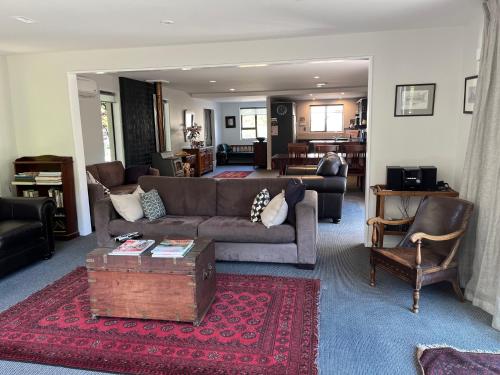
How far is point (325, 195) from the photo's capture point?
5.51 meters

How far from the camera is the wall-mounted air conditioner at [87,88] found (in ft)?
20.0

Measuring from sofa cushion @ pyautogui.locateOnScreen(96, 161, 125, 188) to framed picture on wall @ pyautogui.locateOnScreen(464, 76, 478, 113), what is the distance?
535 cm

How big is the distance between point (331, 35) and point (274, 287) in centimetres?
276

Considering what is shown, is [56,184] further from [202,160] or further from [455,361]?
[202,160]

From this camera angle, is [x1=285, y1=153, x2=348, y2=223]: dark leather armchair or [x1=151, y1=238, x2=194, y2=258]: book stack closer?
[x1=151, y1=238, x2=194, y2=258]: book stack

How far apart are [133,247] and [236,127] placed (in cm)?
1213

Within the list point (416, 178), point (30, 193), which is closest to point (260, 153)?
point (30, 193)

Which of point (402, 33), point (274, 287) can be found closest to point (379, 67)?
point (402, 33)

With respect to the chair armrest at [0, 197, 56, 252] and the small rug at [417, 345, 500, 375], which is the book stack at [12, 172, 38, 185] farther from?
the small rug at [417, 345, 500, 375]

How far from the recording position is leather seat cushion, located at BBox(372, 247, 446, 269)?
9.70 feet

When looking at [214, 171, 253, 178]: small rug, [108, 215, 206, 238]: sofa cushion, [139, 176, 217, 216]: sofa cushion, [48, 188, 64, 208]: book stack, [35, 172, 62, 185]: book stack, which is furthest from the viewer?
[214, 171, 253, 178]: small rug

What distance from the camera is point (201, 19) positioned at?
345cm

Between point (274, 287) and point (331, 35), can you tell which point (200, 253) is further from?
point (331, 35)

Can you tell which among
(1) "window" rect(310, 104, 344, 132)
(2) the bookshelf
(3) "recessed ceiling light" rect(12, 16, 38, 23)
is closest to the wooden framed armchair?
(3) "recessed ceiling light" rect(12, 16, 38, 23)
